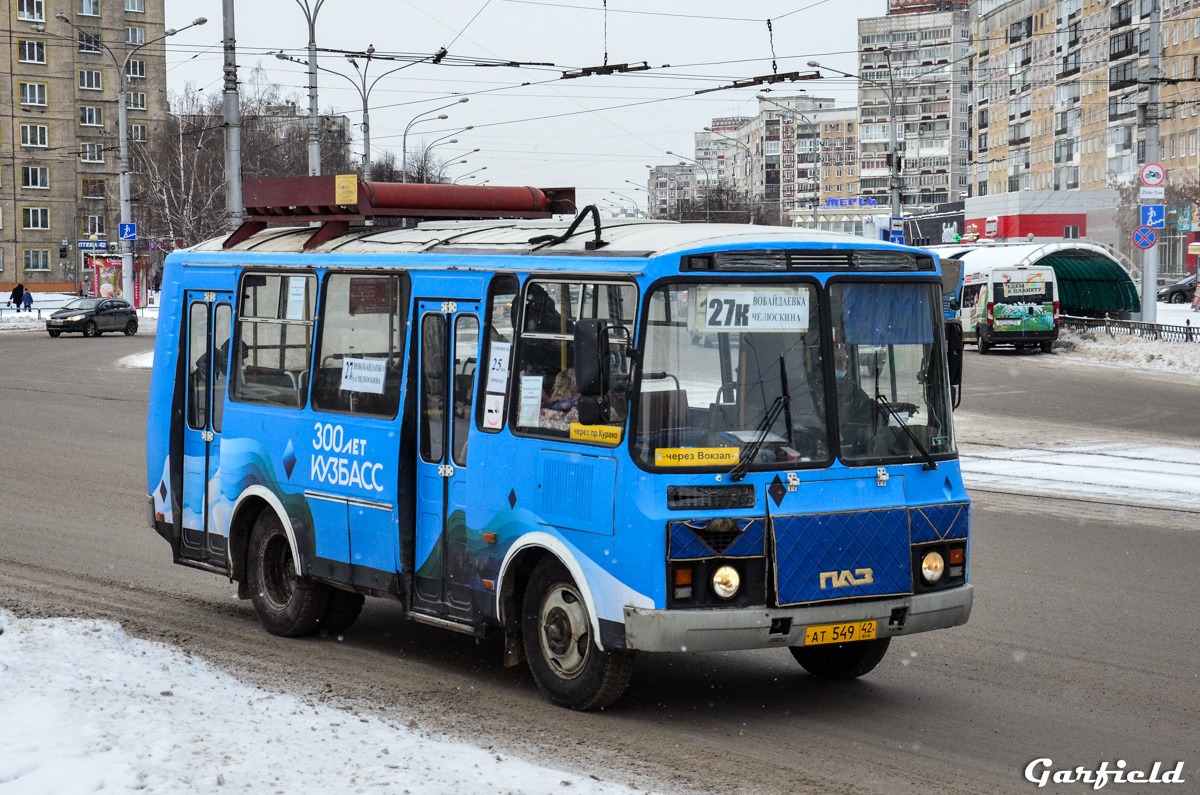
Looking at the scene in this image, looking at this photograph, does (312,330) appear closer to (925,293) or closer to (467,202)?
(467,202)

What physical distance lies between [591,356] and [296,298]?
123 inches

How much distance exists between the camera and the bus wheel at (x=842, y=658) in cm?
780

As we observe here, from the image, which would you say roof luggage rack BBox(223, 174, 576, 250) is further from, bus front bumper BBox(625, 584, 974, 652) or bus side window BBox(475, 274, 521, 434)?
bus front bumper BBox(625, 584, 974, 652)

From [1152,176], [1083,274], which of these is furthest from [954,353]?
[1083,274]

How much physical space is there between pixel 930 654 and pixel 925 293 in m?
2.19

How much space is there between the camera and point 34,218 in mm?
97812

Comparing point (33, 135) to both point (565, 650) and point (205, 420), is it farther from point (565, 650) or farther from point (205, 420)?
point (565, 650)

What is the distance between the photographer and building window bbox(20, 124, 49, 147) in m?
97.6

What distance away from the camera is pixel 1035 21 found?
363 ft

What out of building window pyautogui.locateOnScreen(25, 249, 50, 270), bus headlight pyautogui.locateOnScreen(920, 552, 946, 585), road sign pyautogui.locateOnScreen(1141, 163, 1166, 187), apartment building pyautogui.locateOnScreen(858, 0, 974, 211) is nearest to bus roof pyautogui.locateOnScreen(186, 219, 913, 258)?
bus headlight pyautogui.locateOnScreen(920, 552, 946, 585)

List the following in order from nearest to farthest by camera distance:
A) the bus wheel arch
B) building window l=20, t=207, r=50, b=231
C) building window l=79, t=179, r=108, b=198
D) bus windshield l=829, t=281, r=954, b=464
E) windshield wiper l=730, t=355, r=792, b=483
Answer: windshield wiper l=730, t=355, r=792, b=483, bus windshield l=829, t=281, r=954, b=464, the bus wheel arch, building window l=20, t=207, r=50, b=231, building window l=79, t=179, r=108, b=198

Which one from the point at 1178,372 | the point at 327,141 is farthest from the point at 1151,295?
the point at 327,141

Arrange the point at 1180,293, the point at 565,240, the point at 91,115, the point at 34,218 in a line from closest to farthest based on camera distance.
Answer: the point at 565,240 < the point at 1180,293 < the point at 34,218 < the point at 91,115

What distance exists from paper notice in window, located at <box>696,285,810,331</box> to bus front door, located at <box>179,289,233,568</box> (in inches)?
159
